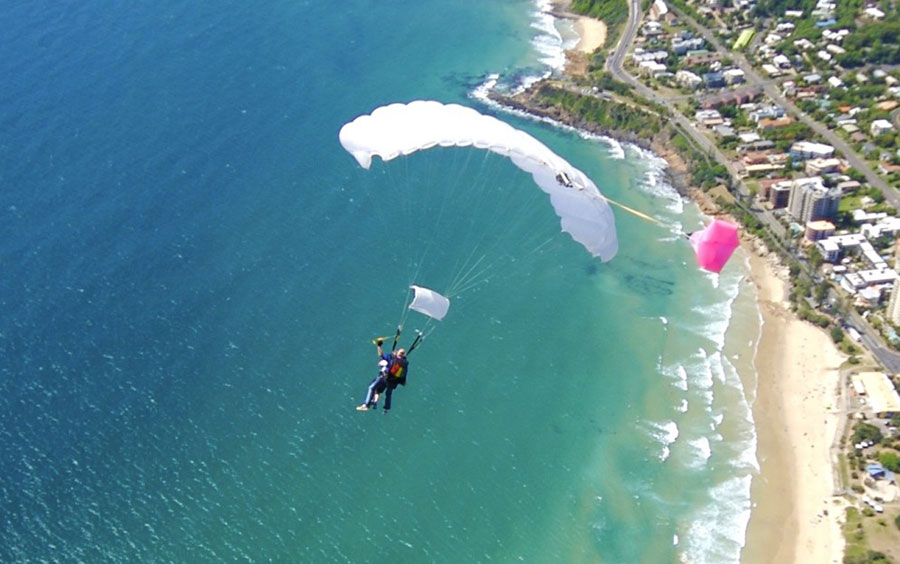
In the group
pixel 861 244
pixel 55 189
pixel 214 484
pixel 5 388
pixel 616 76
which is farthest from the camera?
pixel 616 76

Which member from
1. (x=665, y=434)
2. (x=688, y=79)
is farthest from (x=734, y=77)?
(x=665, y=434)

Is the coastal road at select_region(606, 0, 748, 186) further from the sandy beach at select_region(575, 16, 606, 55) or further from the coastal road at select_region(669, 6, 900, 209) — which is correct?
the coastal road at select_region(669, 6, 900, 209)

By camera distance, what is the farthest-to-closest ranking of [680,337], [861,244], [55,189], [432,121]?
[55,189] → [861,244] → [680,337] → [432,121]

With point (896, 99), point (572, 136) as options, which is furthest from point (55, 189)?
point (896, 99)

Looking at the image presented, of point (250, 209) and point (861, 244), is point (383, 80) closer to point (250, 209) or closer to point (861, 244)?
point (250, 209)

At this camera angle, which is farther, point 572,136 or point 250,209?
point 572,136

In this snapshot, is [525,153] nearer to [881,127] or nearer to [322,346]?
[322,346]
